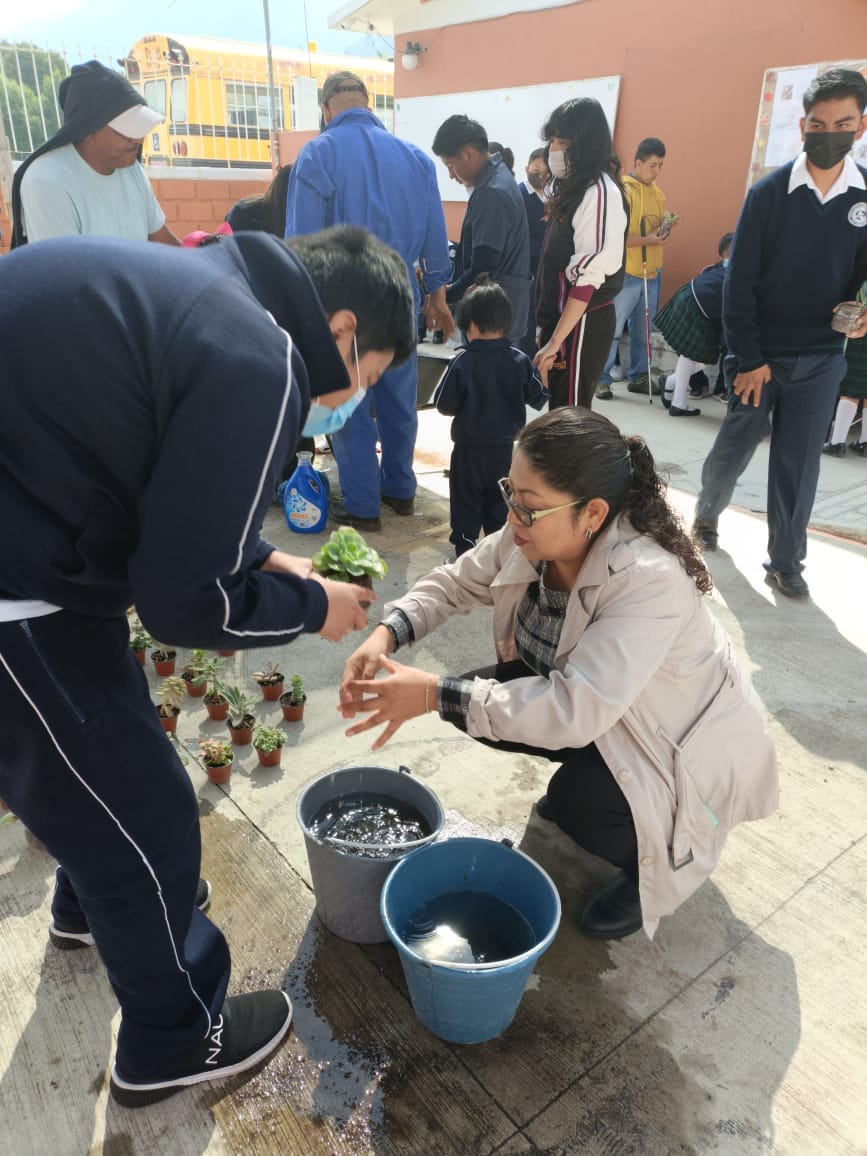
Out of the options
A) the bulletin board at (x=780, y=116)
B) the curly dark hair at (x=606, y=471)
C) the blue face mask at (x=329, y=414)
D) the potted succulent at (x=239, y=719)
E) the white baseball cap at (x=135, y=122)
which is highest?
the bulletin board at (x=780, y=116)

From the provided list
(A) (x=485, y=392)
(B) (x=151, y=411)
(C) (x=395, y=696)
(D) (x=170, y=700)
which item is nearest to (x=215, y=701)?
(D) (x=170, y=700)

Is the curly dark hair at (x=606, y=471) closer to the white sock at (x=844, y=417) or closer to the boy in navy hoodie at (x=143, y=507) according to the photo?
the boy in navy hoodie at (x=143, y=507)

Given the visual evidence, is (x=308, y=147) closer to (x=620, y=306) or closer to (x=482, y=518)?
(x=482, y=518)

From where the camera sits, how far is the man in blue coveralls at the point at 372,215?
4273 millimetres

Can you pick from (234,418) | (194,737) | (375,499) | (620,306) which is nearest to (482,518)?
(375,499)

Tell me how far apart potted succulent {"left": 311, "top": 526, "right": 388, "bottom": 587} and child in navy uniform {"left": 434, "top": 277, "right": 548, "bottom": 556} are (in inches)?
64.1

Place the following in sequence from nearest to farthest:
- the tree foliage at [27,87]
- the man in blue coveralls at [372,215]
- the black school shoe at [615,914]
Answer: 1. the black school shoe at [615,914]
2. the man in blue coveralls at [372,215]
3. the tree foliage at [27,87]

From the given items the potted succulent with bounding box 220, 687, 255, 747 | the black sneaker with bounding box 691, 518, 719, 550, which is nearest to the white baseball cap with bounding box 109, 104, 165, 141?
the potted succulent with bounding box 220, 687, 255, 747

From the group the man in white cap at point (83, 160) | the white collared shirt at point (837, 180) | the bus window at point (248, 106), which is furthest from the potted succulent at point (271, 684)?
the bus window at point (248, 106)

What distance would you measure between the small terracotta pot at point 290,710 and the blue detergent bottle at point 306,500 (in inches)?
69.9

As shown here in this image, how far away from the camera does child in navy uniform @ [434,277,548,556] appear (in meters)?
3.91

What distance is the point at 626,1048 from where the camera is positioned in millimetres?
1841

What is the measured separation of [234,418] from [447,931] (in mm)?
1409

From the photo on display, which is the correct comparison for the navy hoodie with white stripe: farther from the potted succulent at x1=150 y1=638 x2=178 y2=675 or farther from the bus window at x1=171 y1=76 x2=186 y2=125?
the bus window at x1=171 y1=76 x2=186 y2=125
